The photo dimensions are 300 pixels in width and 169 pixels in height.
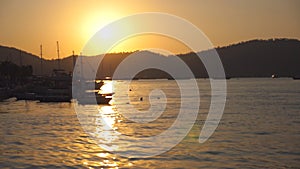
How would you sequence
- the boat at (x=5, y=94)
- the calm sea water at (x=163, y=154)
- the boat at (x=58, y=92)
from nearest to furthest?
the calm sea water at (x=163, y=154) → the boat at (x=58, y=92) → the boat at (x=5, y=94)

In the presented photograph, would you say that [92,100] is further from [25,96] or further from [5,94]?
[5,94]

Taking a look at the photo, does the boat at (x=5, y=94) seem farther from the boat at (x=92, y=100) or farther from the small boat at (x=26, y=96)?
the boat at (x=92, y=100)

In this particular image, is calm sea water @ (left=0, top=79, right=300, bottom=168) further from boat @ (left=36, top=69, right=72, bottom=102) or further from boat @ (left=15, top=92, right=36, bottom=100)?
boat @ (left=15, top=92, right=36, bottom=100)

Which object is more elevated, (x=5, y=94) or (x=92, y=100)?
(x=5, y=94)

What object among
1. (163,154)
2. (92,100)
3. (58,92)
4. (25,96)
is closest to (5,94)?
(25,96)

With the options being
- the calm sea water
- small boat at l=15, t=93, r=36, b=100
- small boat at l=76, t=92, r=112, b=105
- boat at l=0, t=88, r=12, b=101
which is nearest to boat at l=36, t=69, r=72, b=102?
small boat at l=15, t=93, r=36, b=100

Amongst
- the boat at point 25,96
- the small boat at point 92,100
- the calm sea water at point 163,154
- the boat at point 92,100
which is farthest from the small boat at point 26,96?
the calm sea water at point 163,154

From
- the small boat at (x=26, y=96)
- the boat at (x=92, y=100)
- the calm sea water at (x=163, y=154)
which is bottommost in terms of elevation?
the calm sea water at (x=163, y=154)

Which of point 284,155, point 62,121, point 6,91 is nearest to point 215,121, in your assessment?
point 62,121

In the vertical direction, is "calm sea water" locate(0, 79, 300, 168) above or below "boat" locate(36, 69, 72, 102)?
below

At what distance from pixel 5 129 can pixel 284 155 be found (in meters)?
28.1

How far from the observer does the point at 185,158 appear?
25.9m

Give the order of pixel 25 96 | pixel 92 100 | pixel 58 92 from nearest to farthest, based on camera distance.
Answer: pixel 92 100, pixel 25 96, pixel 58 92

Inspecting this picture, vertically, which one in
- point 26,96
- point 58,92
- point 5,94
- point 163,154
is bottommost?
point 163,154
